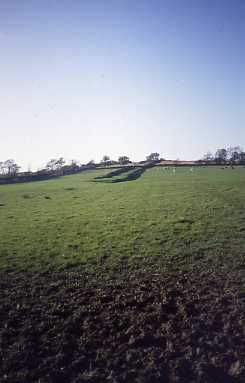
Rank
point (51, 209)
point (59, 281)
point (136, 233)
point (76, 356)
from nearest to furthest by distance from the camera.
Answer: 1. point (76, 356)
2. point (59, 281)
3. point (136, 233)
4. point (51, 209)

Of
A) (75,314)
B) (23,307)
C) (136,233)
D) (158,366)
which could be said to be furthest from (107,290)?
(136,233)

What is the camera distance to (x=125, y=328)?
860 cm

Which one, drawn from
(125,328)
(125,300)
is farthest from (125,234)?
(125,328)

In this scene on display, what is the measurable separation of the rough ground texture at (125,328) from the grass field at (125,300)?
0.10 feet

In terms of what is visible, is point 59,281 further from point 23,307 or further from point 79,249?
point 79,249

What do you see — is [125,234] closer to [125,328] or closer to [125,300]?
[125,300]

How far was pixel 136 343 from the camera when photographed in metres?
7.91

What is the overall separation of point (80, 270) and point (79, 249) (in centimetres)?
338

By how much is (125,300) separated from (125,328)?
174cm

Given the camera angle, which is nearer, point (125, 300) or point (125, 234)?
point (125, 300)

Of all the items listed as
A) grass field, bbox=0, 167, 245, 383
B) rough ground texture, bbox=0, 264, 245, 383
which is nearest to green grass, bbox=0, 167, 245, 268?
grass field, bbox=0, 167, 245, 383

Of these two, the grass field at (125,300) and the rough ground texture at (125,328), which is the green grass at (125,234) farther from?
the rough ground texture at (125,328)

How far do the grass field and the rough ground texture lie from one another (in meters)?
0.03

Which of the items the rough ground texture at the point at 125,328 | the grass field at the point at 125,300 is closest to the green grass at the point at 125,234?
the grass field at the point at 125,300
